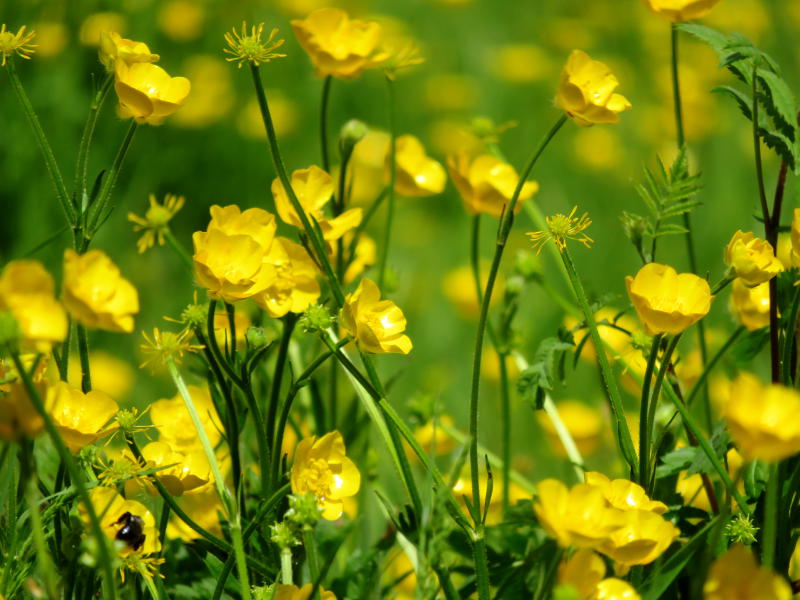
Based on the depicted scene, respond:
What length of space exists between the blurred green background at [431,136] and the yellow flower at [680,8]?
23.5 inches

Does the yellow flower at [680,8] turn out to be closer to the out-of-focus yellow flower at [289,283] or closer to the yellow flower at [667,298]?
the yellow flower at [667,298]

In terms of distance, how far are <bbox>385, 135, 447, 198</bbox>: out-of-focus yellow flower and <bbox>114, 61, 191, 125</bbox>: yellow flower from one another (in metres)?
0.39

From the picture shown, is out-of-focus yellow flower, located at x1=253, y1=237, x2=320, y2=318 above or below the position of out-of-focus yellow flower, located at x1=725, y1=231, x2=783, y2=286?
below

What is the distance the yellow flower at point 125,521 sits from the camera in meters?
1.00

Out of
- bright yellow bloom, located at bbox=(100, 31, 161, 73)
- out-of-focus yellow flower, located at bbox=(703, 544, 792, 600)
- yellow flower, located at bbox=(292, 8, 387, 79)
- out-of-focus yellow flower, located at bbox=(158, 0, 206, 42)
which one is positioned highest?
bright yellow bloom, located at bbox=(100, 31, 161, 73)

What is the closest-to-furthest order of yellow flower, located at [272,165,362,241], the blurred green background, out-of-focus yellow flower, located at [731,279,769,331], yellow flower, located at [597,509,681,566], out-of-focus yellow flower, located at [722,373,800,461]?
out-of-focus yellow flower, located at [722,373,800,461] → yellow flower, located at [597,509,681,566] → yellow flower, located at [272,165,362,241] → out-of-focus yellow flower, located at [731,279,769,331] → the blurred green background

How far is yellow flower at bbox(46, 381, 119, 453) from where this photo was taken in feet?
3.28

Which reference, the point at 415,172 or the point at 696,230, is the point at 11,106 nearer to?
the point at 415,172

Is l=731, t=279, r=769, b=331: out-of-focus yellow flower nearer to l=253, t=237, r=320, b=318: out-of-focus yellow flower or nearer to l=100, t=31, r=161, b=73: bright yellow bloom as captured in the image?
l=253, t=237, r=320, b=318: out-of-focus yellow flower

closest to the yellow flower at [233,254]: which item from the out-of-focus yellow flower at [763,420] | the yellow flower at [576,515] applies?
the yellow flower at [576,515]

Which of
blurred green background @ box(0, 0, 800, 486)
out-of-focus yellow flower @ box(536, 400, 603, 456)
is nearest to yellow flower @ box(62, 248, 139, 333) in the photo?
blurred green background @ box(0, 0, 800, 486)

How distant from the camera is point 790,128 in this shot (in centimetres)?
116

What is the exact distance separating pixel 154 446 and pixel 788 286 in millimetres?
786

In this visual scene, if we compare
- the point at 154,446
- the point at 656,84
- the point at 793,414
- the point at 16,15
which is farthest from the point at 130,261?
the point at 656,84
